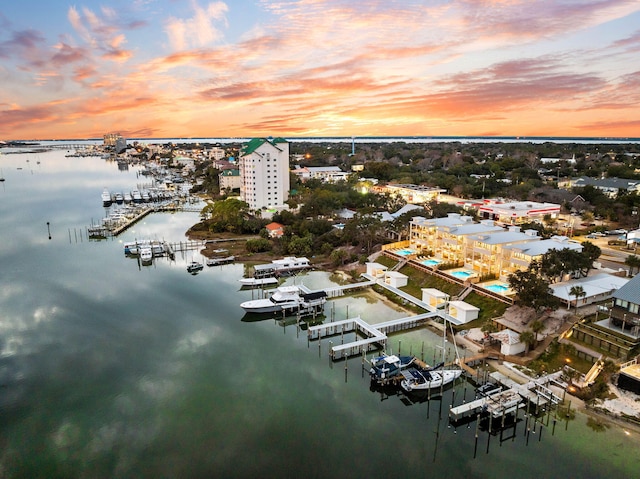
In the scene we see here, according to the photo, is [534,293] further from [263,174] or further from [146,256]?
[263,174]

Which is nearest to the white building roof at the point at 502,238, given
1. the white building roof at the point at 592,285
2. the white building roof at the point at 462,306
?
the white building roof at the point at 592,285

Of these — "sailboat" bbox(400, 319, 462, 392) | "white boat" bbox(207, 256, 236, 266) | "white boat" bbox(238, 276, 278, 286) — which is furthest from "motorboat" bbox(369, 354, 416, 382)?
"white boat" bbox(207, 256, 236, 266)

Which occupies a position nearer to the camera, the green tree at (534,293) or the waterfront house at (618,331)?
the waterfront house at (618,331)

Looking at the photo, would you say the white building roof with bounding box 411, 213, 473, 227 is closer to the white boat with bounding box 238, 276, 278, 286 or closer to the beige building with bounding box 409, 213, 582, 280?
the beige building with bounding box 409, 213, 582, 280

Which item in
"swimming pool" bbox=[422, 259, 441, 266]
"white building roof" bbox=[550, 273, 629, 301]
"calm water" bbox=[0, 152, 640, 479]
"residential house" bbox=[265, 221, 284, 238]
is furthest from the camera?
"residential house" bbox=[265, 221, 284, 238]

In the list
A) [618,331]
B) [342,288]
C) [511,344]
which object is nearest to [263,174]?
[342,288]

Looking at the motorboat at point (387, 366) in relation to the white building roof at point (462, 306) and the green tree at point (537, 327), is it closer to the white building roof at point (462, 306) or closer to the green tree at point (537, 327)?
the white building roof at point (462, 306)

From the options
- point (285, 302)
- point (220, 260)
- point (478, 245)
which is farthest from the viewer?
point (220, 260)
